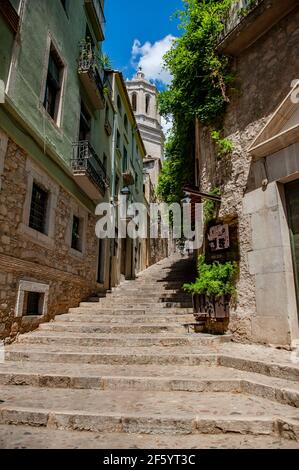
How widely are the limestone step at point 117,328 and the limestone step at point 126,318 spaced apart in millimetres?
400

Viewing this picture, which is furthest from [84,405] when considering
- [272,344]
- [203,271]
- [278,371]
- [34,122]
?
[34,122]

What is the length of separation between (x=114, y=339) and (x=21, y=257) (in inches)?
97.6

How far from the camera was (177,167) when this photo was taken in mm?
10570

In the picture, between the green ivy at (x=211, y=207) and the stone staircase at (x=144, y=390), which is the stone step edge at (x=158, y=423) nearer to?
the stone staircase at (x=144, y=390)

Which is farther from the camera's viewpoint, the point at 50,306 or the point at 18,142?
the point at 50,306

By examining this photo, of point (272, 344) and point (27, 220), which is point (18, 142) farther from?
point (272, 344)

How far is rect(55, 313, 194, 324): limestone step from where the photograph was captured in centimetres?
691

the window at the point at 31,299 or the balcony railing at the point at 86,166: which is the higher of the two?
the balcony railing at the point at 86,166

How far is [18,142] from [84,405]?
198 inches

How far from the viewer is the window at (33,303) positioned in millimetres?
6310

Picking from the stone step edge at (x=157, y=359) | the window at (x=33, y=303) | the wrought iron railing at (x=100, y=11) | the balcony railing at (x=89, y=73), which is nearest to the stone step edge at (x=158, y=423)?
the stone step edge at (x=157, y=359)

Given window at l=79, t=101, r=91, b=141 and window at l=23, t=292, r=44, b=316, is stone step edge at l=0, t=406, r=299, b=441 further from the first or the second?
window at l=79, t=101, r=91, b=141

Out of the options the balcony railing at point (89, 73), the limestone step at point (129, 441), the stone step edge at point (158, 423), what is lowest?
the limestone step at point (129, 441)

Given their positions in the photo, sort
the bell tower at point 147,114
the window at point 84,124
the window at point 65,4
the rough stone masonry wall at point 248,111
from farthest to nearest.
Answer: the bell tower at point 147,114
the window at point 84,124
the window at point 65,4
the rough stone masonry wall at point 248,111
